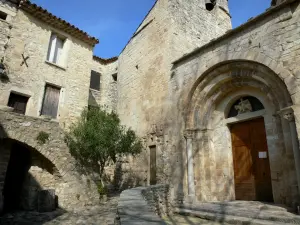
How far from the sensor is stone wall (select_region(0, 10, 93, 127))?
29.3 feet

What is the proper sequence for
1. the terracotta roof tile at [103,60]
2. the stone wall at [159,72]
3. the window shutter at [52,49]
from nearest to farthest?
the stone wall at [159,72] < the window shutter at [52,49] < the terracotta roof tile at [103,60]

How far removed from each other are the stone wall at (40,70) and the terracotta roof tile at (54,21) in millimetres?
215

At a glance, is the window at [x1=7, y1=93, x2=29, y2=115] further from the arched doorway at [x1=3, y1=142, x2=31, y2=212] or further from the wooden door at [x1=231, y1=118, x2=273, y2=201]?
the wooden door at [x1=231, y1=118, x2=273, y2=201]

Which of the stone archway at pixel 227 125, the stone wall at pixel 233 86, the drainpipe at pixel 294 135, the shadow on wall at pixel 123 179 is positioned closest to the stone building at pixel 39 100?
the shadow on wall at pixel 123 179

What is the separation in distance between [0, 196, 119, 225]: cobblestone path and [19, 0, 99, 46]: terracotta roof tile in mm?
8351

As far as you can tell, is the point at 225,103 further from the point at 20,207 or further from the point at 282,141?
the point at 20,207

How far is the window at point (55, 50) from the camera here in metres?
10.4

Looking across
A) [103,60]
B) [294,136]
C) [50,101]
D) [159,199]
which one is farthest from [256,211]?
[103,60]

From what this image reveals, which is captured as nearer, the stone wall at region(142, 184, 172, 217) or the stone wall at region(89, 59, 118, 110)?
the stone wall at region(142, 184, 172, 217)

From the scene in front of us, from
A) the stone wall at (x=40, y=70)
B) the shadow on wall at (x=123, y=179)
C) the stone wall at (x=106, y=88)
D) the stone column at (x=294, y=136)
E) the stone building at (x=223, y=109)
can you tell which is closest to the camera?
the stone column at (x=294, y=136)

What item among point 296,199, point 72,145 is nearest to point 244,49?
point 296,199

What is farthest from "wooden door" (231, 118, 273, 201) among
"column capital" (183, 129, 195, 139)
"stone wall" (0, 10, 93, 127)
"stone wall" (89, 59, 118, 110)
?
"stone wall" (89, 59, 118, 110)

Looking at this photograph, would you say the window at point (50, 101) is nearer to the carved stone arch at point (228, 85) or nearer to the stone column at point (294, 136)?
the carved stone arch at point (228, 85)

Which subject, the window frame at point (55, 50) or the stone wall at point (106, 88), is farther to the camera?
the stone wall at point (106, 88)
